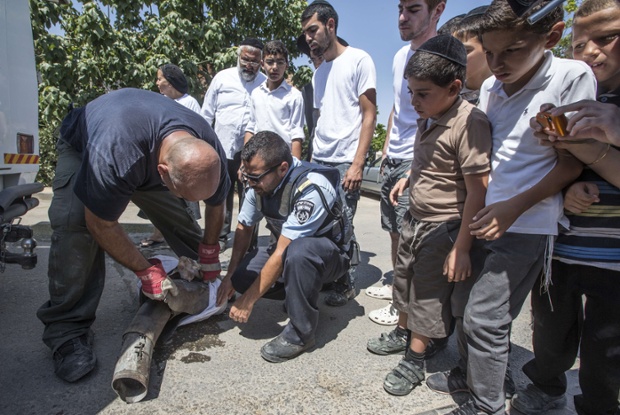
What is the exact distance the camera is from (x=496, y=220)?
1.47 meters

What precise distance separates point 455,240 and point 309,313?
0.88 metres

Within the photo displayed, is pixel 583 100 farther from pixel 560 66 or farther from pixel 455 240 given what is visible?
pixel 455 240

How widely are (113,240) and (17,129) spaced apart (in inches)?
54.8

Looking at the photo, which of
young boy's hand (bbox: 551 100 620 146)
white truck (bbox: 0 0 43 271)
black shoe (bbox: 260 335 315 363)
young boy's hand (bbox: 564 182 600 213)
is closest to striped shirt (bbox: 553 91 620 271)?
young boy's hand (bbox: 564 182 600 213)

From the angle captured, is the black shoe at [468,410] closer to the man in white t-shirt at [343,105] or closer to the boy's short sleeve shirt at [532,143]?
the boy's short sleeve shirt at [532,143]

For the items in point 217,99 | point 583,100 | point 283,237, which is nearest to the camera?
point 583,100

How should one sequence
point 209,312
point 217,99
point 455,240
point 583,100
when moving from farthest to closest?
point 217,99
point 209,312
point 455,240
point 583,100

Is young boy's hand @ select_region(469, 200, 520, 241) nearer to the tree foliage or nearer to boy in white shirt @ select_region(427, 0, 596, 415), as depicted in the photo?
boy in white shirt @ select_region(427, 0, 596, 415)

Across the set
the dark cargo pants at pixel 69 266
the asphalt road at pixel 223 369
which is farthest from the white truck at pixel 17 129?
the asphalt road at pixel 223 369

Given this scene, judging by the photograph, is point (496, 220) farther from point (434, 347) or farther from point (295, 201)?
point (295, 201)

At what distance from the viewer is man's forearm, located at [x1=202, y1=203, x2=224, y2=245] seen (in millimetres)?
2482

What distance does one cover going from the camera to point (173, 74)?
412 centimetres

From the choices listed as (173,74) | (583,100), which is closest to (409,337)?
(583,100)

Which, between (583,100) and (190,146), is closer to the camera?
(583,100)
